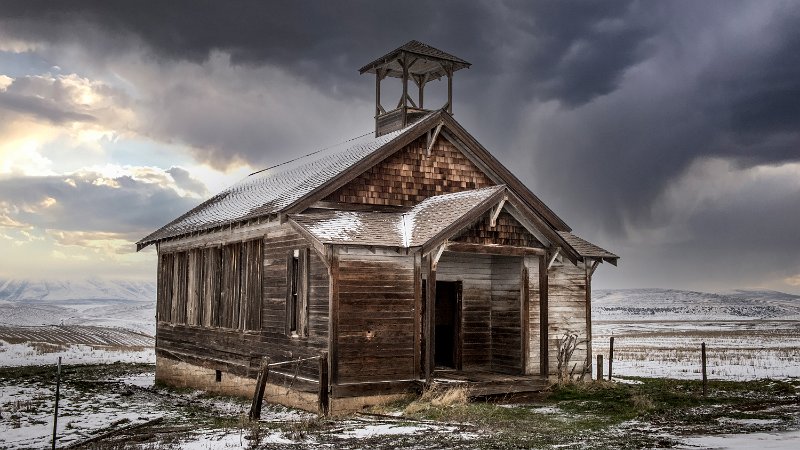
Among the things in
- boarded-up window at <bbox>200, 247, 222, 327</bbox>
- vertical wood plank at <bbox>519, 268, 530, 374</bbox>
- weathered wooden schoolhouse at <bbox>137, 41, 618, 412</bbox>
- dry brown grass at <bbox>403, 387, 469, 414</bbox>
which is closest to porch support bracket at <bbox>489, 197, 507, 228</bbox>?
weathered wooden schoolhouse at <bbox>137, 41, 618, 412</bbox>

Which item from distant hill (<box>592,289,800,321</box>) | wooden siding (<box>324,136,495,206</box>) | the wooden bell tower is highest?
the wooden bell tower

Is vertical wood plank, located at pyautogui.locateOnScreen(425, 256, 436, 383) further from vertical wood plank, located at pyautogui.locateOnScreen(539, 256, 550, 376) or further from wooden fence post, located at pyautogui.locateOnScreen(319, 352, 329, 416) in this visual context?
vertical wood plank, located at pyautogui.locateOnScreen(539, 256, 550, 376)

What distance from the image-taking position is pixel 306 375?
58.1ft

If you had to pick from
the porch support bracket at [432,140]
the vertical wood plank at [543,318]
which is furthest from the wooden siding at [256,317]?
the vertical wood plank at [543,318]

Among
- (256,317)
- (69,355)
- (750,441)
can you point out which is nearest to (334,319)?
(256,317)

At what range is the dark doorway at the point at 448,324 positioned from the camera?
20.4 metres

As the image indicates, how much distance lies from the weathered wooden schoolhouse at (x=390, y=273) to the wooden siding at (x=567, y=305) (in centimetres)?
4

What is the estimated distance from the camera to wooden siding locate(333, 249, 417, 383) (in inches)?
661

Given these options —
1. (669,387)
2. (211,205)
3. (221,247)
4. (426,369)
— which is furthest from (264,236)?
(669,387)

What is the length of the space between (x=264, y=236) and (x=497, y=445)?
1006cm

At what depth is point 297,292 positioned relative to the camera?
60.3ft

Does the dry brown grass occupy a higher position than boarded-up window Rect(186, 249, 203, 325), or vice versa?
boarded-up window Rect(186, 249, 203, 325)

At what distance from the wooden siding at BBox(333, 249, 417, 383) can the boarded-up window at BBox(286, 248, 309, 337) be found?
1467mm

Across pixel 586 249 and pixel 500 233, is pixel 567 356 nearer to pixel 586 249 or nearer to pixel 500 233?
pixel 586 249
